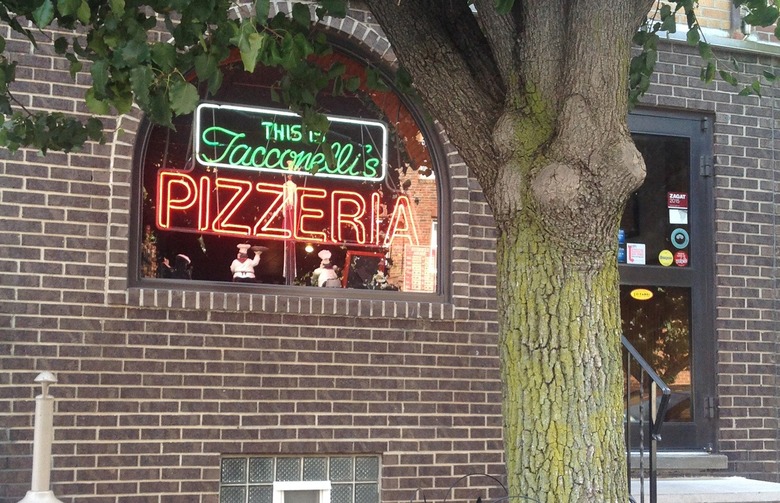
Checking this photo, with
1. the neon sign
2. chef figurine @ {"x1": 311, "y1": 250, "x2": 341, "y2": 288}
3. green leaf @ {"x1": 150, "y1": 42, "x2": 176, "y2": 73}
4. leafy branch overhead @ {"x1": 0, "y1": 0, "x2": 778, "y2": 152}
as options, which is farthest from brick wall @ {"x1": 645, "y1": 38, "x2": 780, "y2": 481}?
green leaf @ {"x1": 150, "y1": 42, "x2": 176, "y2": 73}

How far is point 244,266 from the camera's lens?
661 centimetres

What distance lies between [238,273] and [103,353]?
98 cm

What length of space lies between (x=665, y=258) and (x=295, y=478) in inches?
129

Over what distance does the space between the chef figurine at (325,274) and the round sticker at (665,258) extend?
2.57 metres

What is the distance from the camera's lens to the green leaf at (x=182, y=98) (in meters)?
3.64

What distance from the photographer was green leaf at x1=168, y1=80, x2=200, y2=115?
3645 millimetres

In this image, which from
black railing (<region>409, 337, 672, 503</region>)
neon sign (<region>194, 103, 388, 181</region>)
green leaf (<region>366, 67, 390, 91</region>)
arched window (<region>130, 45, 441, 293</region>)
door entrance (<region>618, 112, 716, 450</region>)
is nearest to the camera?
green leaf (<region>366, 67, 390, 91</region>)

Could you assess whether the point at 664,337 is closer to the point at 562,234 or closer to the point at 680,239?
the point at 680,239

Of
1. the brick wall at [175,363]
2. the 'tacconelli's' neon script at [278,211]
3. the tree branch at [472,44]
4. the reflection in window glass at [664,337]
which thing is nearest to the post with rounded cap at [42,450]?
the brick wall at [175,363]

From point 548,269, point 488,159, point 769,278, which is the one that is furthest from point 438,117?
point 769,278

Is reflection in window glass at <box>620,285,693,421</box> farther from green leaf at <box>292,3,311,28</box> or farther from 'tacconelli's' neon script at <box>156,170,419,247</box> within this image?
green leaf at <box>292,3,311,28</box>

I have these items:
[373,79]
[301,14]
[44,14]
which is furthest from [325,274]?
[44,14]

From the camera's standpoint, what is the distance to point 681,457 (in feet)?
24.5

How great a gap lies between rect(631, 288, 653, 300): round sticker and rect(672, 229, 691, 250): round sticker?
0.42 metres
